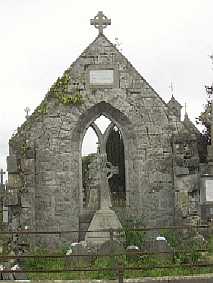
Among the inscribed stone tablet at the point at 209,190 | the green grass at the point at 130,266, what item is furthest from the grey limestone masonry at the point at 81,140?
the green grass at the point at 130,266

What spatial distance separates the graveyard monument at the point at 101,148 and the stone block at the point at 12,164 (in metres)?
0.03

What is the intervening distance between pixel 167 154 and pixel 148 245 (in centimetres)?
454

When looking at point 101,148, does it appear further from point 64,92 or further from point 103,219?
point 103,219

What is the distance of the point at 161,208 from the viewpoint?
1727cm

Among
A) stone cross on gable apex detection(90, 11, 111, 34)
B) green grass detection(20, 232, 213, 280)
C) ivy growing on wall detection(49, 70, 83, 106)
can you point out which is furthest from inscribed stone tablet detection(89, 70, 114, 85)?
green grass detection(20, 232, 213, 280)

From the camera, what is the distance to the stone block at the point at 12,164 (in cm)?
1658

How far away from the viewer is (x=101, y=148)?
54.9ft

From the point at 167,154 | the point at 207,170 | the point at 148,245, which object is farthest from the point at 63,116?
the point at 148,245

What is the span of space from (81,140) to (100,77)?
1.89m

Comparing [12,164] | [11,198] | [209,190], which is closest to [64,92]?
[12,164]

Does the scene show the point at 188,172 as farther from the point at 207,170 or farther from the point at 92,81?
the point at 92,81

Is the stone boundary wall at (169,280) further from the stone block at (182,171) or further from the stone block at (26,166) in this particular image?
the stone block at (26,166)

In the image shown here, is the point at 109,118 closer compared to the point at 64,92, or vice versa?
the point at 64,92

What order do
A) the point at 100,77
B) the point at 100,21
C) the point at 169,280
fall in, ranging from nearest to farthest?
1. the point at 169,280
2. the point at 100,77
3. the point at 100,21
